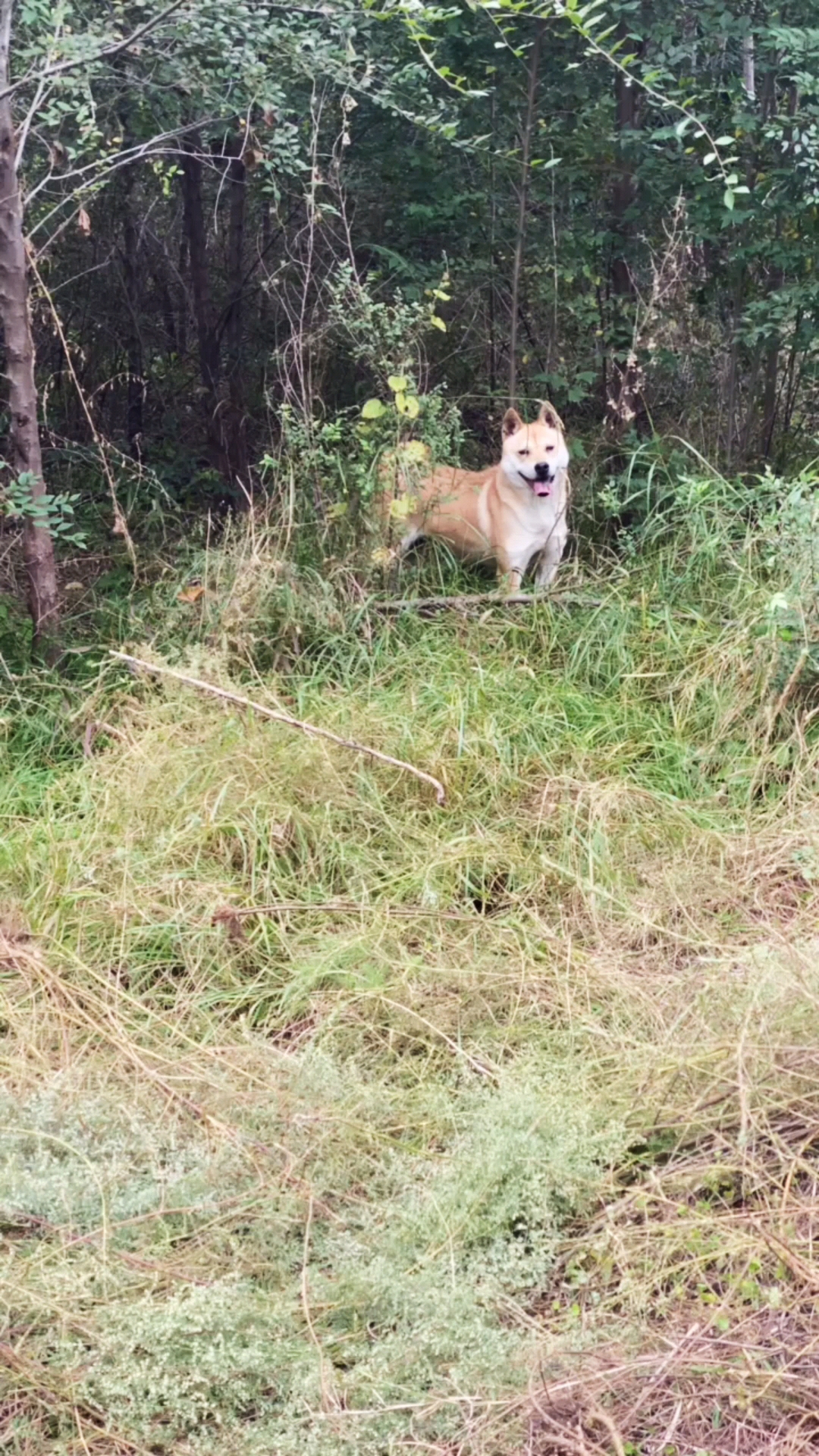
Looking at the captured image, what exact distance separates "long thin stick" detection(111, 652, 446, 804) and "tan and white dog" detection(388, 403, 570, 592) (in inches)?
48.3

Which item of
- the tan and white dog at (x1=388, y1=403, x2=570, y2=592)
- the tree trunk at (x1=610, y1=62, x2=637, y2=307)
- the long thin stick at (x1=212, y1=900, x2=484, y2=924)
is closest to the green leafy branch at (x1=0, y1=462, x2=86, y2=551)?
the tan and white dog at (x1=388, y1=403, x2=570, y2=592)

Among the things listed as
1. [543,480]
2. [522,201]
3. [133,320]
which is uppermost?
[522,201]

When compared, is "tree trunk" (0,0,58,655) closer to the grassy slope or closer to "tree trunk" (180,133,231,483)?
the grassy slope

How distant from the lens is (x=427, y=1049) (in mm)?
2988

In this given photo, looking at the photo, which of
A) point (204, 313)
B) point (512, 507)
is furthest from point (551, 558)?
point (204, 313)

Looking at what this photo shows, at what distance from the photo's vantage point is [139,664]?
4191mm

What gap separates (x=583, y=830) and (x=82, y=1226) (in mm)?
1955

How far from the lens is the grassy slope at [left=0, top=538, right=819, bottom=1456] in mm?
1985

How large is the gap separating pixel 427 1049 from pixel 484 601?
2.44 meters

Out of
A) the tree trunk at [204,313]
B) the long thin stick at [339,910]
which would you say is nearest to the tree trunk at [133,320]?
the tree trunk at [204,313]

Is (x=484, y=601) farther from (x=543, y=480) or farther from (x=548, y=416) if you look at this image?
(x=548, y=416)

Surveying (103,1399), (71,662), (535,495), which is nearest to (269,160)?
(535,495)

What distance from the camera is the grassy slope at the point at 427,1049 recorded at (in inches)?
78.2

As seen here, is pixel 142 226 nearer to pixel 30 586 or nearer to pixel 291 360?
pixel 291 360
